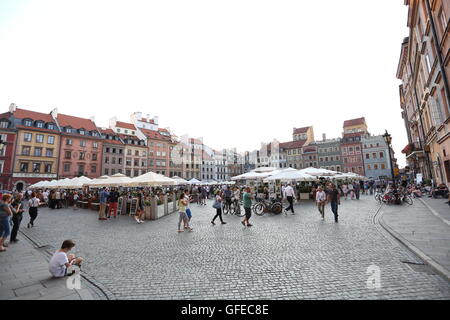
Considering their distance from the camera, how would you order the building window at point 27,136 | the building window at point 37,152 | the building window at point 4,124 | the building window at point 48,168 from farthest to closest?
the building window at point 48,168, the building window at point 37,152, the building window at point 27,136, the building window at point 4,124

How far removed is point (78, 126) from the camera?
Answer: 53.2 meters

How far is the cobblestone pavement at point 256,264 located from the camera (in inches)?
166

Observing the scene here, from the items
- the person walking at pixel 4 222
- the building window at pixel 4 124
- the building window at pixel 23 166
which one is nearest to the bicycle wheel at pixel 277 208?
the person walking at pixel 4 222

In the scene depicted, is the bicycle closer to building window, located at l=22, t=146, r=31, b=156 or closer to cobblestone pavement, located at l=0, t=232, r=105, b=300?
cobblestone pavement, located at l=0, t=232, r=105, b=300

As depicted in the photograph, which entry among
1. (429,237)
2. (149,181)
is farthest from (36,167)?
(429,237)

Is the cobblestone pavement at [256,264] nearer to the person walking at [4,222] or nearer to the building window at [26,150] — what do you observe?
the person walking at [4,222]

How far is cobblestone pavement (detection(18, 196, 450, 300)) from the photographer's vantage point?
13.8ft

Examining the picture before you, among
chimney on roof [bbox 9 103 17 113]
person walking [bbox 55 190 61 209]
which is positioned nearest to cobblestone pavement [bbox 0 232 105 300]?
person walking [bbox 55 190 61 209]

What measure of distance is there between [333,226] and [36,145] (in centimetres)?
5528

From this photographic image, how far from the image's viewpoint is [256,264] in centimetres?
570

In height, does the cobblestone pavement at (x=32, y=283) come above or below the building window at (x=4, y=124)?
below
